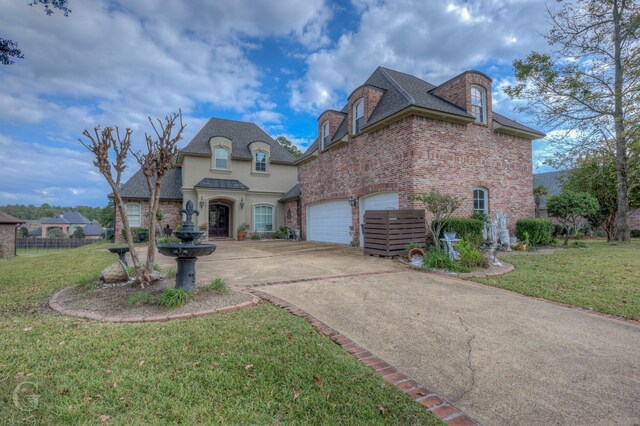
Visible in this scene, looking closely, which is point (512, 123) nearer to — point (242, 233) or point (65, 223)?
point (242, 233)

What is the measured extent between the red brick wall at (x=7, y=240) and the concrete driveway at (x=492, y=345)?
1957 centimetres

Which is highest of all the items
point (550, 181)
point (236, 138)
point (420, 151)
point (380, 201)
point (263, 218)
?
point (236, 138)

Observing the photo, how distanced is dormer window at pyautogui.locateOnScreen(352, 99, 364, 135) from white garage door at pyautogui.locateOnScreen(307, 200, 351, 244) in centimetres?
329

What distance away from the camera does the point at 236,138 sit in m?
21.1

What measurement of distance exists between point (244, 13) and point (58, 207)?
301 ft

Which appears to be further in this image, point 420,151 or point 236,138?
point 236,138

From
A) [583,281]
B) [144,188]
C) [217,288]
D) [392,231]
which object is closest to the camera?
[217,288]

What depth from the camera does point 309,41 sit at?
12.3 metres

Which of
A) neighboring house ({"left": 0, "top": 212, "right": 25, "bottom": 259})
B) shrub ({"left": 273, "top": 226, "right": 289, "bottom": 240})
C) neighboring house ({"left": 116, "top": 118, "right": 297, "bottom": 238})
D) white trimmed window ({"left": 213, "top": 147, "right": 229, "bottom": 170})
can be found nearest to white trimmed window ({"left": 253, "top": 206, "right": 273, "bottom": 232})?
neighboring house ({"left": 116, "top": 118, "right": 297, "bottom": 238})

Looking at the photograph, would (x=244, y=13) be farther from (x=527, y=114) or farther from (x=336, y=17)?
(x=527, y=114)

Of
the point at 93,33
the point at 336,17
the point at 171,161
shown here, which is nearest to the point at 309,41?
the point at 336,17

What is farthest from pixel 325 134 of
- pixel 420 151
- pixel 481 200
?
pixel 481 200

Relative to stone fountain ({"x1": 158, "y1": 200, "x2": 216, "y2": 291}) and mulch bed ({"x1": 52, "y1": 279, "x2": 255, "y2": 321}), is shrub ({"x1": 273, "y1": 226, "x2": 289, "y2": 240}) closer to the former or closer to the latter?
mulch bed ({"x1": 52, "y1": 279, "x2": 255, "y2": 321})

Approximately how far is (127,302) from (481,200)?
12.1 meters
